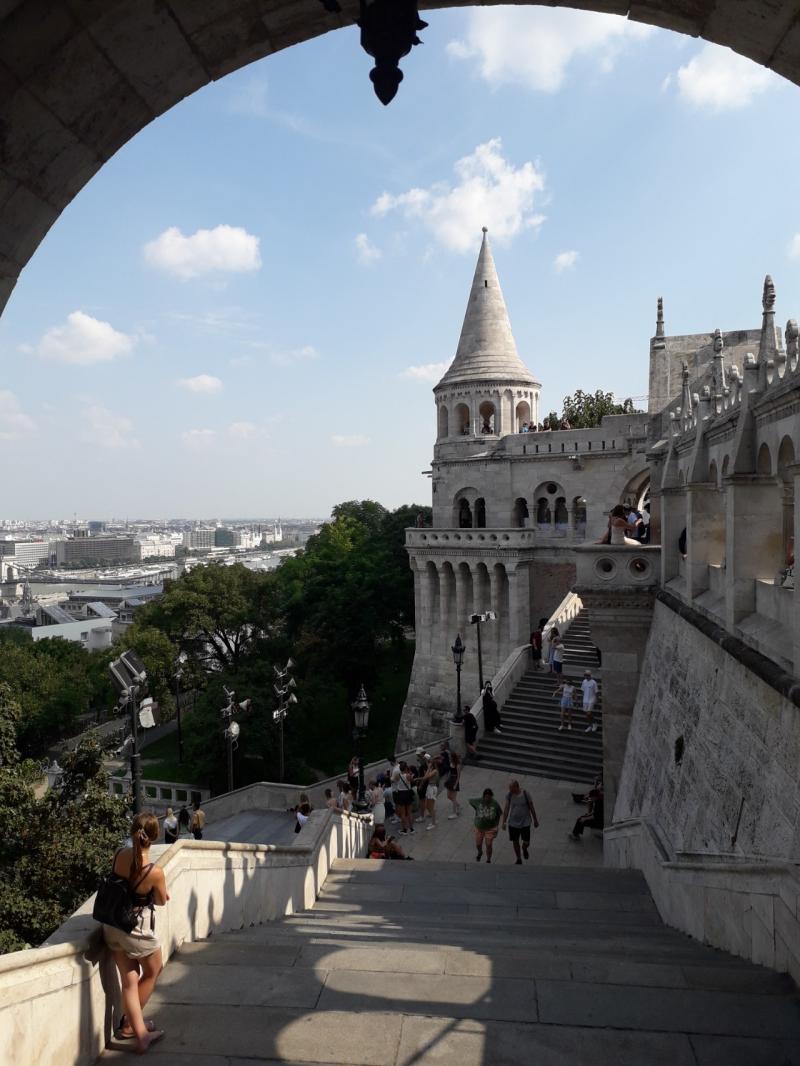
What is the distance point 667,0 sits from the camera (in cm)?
287

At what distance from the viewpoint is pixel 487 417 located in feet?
111

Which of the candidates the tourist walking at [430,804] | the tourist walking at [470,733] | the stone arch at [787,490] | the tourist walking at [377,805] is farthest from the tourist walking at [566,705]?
the stone arch at [787,490]

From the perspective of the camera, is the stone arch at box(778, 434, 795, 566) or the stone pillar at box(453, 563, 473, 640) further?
the stone pillar at box(453, 563, 473, 640)

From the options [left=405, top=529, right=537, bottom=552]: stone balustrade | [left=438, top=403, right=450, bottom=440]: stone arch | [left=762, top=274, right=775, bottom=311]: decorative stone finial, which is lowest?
[left=405, top=529, right=537, bottom=552]: stone balustrade

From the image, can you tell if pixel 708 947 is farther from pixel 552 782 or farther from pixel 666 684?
pixel 552 782

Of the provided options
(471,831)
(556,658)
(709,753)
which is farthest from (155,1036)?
(556,658)

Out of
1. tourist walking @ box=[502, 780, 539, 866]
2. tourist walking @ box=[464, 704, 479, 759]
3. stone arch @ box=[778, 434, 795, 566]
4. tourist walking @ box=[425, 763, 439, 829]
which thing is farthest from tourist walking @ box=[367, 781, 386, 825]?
stone arch @ box=[778, 434, 795, 566]

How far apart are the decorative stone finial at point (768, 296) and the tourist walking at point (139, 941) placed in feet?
27.8

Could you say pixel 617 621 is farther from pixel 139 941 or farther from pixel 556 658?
pixel 139 941

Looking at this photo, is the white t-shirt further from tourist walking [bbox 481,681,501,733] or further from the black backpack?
the black backpack

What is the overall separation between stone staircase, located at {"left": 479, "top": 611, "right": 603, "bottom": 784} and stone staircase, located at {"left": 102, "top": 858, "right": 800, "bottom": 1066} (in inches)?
422

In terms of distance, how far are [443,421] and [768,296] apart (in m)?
25.6

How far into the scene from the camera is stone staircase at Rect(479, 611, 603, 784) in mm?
16562

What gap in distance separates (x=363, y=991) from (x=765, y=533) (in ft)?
20.4
